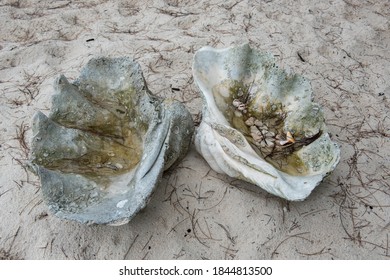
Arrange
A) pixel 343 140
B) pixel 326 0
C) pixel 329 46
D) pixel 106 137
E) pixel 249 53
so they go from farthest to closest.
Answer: pixel 326 0 < pixel 329 46 < pixel 343 140 < pixel 249 53 < pixel 106 137

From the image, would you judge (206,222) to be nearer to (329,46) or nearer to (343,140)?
(343,140)

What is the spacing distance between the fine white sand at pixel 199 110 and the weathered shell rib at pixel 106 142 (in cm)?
22

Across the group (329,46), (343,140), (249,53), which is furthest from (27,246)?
(329,46)

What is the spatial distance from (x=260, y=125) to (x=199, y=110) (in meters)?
0.47

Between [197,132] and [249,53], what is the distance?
0.53m

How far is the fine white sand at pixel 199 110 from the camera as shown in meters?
1.81

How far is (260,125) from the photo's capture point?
2.09 meters

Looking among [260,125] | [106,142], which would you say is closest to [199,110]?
[260,125]

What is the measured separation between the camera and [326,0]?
3430 mm

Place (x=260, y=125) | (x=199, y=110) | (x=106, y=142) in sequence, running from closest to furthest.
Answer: (x=106, y=142) → (x=260, y=125) → (x=199, y=110)

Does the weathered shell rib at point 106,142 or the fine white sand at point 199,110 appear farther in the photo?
the fine white sand at point 199,110

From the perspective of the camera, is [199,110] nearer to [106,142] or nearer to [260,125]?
[260,125]

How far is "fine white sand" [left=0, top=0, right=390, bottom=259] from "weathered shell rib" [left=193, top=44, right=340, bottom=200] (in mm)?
189

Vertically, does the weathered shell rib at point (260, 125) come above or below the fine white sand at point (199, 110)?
above
